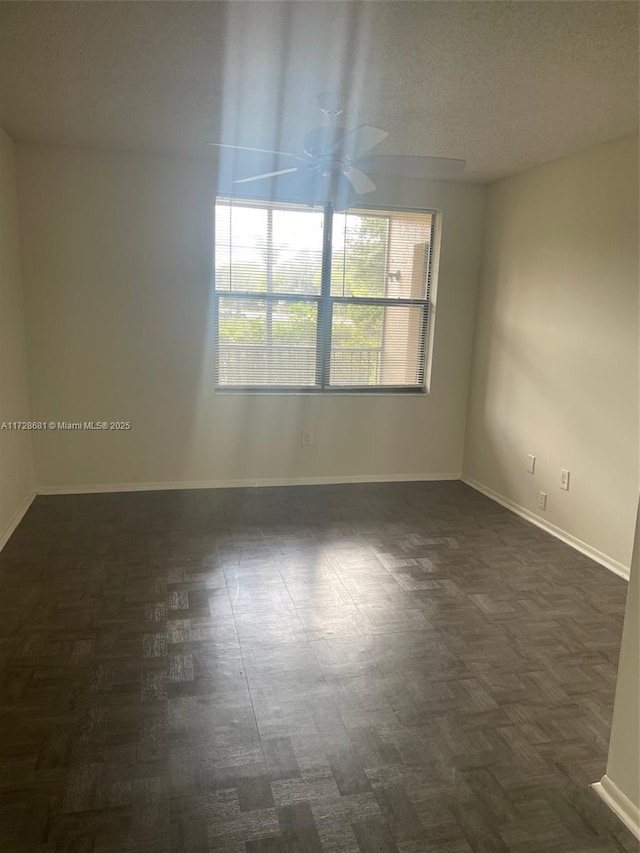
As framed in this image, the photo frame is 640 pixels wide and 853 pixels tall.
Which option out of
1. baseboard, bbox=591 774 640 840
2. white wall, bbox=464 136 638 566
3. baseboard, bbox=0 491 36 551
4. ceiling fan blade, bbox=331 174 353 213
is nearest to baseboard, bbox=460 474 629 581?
white wall, bbox=464 136 638 566

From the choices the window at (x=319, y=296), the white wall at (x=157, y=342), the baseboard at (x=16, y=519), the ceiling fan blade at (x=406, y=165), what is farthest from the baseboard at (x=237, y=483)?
the ceiling fan blade at (x=406, y=165)

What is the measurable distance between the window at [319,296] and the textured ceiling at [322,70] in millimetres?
843

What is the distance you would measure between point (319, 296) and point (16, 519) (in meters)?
2.55

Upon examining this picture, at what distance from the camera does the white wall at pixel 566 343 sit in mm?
3115

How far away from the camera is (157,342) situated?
4125mm

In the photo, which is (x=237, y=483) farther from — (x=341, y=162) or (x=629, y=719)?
(x=629, y=719)

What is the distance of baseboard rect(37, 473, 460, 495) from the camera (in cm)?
415

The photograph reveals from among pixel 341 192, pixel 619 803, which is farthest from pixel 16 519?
pixel 619 803

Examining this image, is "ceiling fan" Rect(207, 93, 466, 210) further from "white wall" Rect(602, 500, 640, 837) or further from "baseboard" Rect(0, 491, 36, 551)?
"baseboard" Rect(0, 491, 36, 551)

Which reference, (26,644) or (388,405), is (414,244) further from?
(26,644)

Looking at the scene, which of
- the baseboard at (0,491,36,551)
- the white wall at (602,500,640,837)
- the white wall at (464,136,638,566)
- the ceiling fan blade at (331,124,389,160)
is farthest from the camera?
the baseboard at (0,491,36,551)

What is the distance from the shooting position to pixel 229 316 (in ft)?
13.9

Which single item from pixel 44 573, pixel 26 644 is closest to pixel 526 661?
pixel 26 644

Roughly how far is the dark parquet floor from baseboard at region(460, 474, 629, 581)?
8 cm
